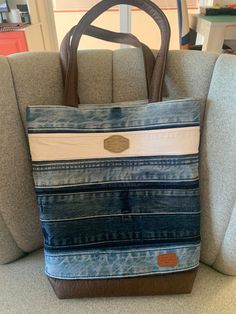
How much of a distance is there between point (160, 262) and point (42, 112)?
17.1 inches

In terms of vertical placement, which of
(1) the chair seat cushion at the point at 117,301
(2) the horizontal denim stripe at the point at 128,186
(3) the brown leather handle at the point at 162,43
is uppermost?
(3) the brown leather handle at the point at 162,43

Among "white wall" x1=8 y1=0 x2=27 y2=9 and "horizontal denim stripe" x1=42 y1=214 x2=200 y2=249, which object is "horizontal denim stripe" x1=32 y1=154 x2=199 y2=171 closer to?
"horizontal denim stripe" x1=42 y1=214 x2=200 y2=249

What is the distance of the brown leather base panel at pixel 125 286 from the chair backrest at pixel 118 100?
0.11 meters

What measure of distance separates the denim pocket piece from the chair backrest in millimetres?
48

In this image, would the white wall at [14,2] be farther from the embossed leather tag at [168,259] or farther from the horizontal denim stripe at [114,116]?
the embossed leather tag at [168,259]

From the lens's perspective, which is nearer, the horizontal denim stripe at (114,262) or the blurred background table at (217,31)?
the horizontal denim stripe at (114,262)

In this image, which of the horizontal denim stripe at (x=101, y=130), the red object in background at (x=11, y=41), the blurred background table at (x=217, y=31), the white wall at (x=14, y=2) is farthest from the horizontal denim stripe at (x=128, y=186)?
the white wall at (x=14, y=2)

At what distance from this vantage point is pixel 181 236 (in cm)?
60

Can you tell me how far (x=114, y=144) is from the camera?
57 cm

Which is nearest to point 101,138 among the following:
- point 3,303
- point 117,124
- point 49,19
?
point 117,124

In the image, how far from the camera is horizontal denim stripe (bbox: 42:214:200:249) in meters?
0.59

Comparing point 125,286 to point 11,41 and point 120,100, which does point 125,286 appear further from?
point 11,41

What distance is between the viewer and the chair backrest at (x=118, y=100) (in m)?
0.56

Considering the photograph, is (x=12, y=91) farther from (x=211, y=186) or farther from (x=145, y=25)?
(x=145, y=25)
